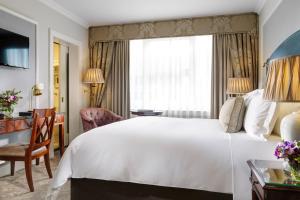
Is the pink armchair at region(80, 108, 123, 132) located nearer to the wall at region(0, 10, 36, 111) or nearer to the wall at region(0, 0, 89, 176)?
the wall at region(0, 0, 89, 176)

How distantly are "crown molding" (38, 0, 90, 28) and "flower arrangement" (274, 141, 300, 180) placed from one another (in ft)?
13.1

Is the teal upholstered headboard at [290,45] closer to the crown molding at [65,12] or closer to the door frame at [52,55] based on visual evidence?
the door frame at [52,55]

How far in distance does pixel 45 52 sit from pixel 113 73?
1587mm

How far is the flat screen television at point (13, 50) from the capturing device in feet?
10.00

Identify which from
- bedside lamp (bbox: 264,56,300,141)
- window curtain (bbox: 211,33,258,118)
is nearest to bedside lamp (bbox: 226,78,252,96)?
window curtain (bbox: 211,33,258,118)

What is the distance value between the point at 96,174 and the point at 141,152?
0.45 metres

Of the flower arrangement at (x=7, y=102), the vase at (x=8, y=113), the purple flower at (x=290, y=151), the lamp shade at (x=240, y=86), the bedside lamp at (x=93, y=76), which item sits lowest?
the purple flower at (x=290, y=151)

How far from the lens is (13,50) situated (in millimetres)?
3195

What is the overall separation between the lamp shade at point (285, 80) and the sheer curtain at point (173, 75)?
144 inches

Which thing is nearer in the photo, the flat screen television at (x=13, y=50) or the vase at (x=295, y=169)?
the vase at (x=295, y=169)

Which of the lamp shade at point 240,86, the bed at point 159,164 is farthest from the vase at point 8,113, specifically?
the lamp shade at point 240,86

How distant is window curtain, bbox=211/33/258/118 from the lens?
177 inches

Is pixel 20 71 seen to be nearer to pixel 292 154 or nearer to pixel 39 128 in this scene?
pixel 39 128

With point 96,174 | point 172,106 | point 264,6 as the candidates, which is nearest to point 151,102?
point 172,106
